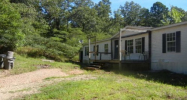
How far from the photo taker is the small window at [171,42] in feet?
34.7

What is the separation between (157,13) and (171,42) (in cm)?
3446

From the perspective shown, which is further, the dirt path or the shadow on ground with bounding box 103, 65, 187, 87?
the shadow on ground with bounding box 103, 65, 187, 87

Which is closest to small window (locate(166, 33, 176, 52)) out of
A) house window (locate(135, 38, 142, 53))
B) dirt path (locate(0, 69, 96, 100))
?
house window (locate(135, 38, 142, 53))

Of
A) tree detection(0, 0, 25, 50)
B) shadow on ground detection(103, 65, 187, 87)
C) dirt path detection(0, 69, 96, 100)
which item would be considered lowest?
dirt path detection(0, 69, 96, 100)

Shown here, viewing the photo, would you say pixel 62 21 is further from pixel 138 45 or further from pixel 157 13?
pixel 157 13

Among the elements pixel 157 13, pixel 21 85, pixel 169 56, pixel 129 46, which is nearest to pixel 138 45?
pixel 129 46

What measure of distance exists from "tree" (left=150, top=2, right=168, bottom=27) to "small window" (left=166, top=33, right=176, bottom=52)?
101 ft

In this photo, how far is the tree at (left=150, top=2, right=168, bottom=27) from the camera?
4091 cm

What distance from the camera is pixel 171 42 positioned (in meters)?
10.7

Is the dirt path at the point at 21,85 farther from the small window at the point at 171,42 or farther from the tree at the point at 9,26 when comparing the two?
the small window at the point at 171,42

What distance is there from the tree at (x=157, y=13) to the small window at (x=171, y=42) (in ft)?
101

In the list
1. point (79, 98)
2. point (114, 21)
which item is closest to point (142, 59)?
point (79, 98)

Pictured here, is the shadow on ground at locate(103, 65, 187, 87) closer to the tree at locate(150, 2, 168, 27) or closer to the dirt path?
the dirt path

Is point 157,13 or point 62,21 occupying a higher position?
point 157,13
